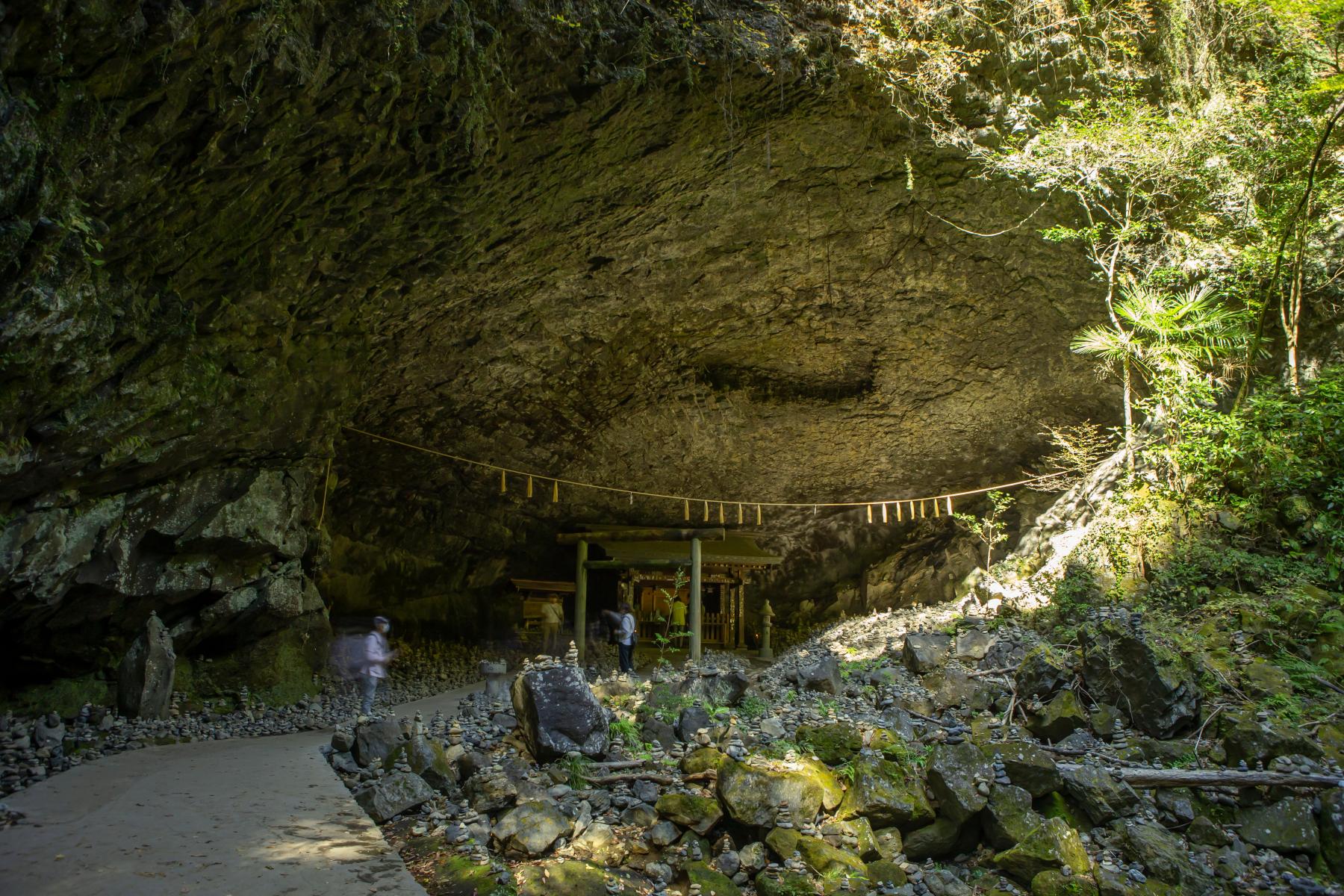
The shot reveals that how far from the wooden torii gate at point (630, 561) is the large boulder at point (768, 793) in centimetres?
750

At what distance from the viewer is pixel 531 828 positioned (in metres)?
4.18

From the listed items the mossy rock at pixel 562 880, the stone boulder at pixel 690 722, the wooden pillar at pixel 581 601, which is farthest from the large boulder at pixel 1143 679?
the wooden pillar at pixel 581 601

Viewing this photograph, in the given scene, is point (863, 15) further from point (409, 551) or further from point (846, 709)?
point (409, 551)

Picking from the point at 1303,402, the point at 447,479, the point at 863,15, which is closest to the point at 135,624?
the point at 447,479

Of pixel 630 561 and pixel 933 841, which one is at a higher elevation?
pixel 630 561

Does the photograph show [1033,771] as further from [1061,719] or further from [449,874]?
[449,874]

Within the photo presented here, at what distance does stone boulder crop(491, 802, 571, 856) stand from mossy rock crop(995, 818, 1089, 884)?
99.5 inches

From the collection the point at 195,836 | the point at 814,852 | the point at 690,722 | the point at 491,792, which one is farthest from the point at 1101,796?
the point at 195,836

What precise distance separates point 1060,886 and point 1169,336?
6580 mm

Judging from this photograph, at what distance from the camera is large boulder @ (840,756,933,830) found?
4.57m

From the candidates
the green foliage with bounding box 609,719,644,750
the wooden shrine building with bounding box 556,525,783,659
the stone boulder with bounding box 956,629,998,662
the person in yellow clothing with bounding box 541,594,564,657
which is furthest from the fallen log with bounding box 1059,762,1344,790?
the person in yellow clothing with bounding box 541,594,564,657

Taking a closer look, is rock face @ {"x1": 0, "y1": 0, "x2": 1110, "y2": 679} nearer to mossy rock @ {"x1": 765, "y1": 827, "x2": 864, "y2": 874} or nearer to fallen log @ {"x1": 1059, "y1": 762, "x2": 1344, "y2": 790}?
mossy rock @ {"x1": 765, "y1": 827, "x2": 864, "y2": 874}

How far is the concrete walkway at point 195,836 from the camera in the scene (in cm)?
301

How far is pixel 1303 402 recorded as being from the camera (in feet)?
23.7
